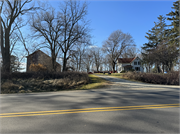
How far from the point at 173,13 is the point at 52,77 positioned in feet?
111

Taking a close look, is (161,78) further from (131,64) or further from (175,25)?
(131,64)

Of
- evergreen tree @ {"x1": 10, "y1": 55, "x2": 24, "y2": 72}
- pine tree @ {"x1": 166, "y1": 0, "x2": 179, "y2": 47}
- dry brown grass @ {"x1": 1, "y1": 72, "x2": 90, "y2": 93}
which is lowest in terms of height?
dry brown grass @ {"x1": 1, "y1": 72, "x2": 90, "y2": 93}

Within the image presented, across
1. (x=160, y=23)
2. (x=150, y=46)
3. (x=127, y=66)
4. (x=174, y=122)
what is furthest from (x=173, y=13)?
(x=174, y=122)

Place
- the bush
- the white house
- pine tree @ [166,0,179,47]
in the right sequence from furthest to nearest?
the white house < pine tree @ [166,0,179,47] < the bush

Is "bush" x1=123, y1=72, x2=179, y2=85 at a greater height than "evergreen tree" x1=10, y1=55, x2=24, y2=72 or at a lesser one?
lesser

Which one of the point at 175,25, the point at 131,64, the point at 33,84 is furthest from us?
the point at 131,64

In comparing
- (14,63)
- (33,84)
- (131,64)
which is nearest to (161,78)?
(33,84)

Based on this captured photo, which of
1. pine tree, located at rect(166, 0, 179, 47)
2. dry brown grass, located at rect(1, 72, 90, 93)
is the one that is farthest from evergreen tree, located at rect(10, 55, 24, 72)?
pine tree, located at rect(166, 0, 179, 47)

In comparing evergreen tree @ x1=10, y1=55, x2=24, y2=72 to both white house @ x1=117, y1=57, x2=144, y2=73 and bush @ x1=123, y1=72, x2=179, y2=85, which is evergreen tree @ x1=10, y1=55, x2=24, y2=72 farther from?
white house @ x1=117, y1=57, x2=144, y2=73

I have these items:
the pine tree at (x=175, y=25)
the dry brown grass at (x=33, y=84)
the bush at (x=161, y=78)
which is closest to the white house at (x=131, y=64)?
the pine tree at (x=175, y=25)

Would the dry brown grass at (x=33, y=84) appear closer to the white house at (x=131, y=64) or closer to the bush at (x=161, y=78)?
the bush at (x=161, y=78)

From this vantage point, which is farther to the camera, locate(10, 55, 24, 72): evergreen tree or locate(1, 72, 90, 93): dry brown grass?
locate(10, 55, 24, 72): evergreen tree

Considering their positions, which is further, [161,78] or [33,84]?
[161,78]

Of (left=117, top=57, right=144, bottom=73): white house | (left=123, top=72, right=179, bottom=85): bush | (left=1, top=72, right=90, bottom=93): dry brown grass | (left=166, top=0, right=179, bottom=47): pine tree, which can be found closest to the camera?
(left=1, top=72, right=90, bottom=93): dry brown grass
